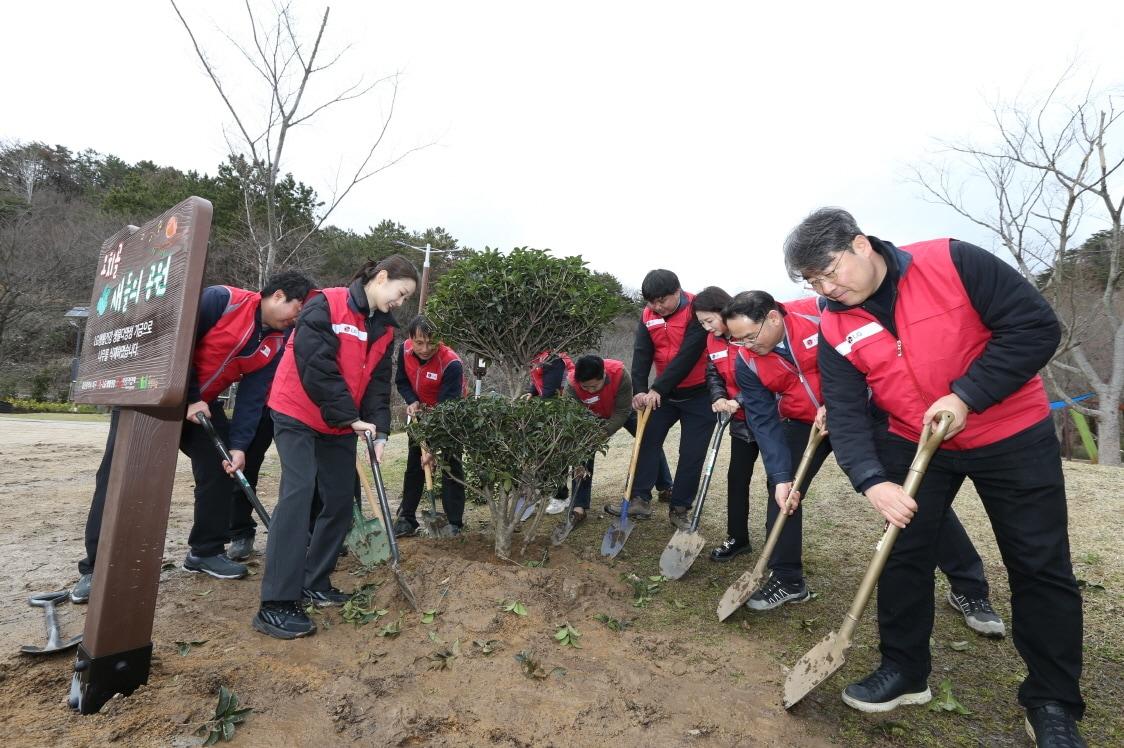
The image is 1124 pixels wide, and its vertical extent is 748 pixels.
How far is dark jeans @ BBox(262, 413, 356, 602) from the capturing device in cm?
306

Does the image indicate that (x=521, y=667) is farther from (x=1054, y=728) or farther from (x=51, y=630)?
(x=51, y=630)

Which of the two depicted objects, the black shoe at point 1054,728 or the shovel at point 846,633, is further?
the shovel at point 846,633

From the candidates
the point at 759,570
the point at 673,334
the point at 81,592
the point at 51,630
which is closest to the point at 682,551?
the point at 759,570

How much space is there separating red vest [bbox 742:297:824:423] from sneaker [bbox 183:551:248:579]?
349 cm

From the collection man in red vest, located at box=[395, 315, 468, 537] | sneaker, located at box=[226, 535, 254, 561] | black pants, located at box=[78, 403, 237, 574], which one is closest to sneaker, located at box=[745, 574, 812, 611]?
man in red vest, located at box=[395, 315, 468, 537]

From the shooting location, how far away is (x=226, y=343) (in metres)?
3.83

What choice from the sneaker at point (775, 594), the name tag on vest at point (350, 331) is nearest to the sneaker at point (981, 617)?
the sneaker at point (775, 594)

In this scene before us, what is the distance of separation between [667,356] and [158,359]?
3.80 meters

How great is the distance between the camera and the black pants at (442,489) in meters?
4.66

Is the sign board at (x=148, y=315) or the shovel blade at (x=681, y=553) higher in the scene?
the sign board at (x=148, y=315)

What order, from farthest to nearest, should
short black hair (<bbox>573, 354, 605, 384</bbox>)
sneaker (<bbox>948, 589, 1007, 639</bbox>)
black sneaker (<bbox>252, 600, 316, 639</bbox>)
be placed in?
short black hair (<bbox>573, 354, 605, 384</bbox>)
sneaker (<bbox>948, 589, 1007, 639</bbox>)
black sneaker (<bbox>252, 600, 316, 639</bbox>)

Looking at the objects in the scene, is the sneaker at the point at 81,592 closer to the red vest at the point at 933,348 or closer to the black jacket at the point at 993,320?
the black jacket at the point at 993,320

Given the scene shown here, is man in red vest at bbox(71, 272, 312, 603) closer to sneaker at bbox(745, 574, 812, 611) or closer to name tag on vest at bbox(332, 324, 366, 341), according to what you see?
name tag on vest at bbox(332, 324, 366, 341)

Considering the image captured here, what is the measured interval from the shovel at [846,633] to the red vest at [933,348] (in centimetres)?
17
